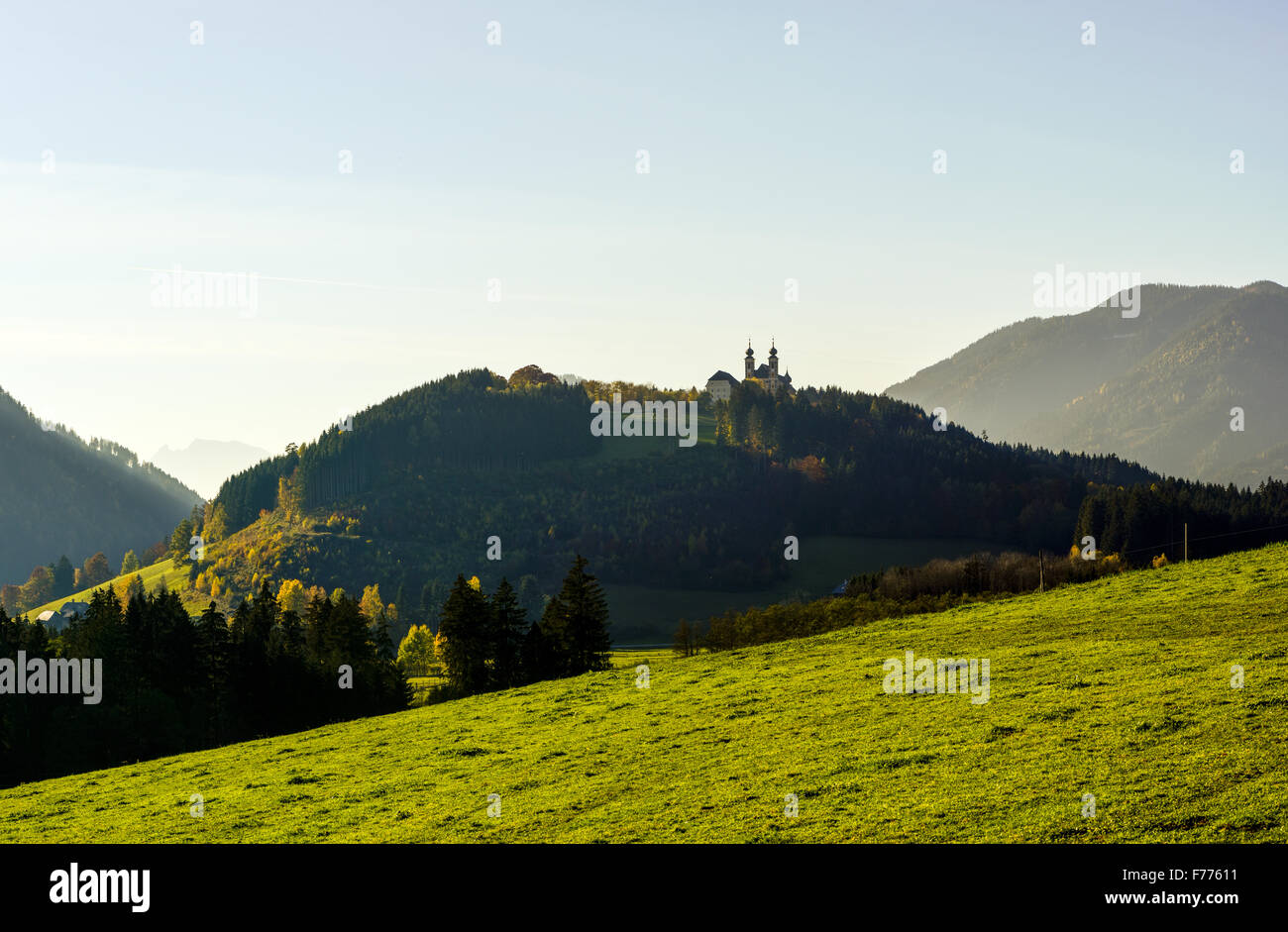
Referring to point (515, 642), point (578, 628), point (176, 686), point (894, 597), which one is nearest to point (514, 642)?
point (515, 642)

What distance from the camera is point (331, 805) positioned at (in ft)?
120

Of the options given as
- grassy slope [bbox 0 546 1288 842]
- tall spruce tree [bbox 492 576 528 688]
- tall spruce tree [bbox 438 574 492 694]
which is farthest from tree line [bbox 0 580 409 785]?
grassy slope [bbox 0 546 1288 842]

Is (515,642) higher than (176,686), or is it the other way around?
(515,642)

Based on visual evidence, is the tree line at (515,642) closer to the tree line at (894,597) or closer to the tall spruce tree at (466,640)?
the tall spruce tree at (466,640)

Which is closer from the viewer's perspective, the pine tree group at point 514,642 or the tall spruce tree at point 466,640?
the pine tree group at point 514,642

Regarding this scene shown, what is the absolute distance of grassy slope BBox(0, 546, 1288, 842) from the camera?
25.8m

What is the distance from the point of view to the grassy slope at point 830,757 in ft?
84.5

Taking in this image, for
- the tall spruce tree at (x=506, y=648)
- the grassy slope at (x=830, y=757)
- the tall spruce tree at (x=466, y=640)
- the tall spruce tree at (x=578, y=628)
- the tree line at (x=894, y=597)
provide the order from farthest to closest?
the tree line at (x=894, y=597)
the tall spruce tree at (x=578, y=628)
the tall spruce tree at (x=466, y=640)
the tall spruce tree at (x=506, y=648)
the grassy slope at (x=830, y=757)

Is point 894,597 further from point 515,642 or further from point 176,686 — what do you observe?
point 176,686

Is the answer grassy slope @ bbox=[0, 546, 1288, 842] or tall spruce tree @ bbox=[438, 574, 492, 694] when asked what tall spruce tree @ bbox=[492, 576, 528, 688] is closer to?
tall spruce tree @ bbox=[438, 574, 492, 694]

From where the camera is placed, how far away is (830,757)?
111ft

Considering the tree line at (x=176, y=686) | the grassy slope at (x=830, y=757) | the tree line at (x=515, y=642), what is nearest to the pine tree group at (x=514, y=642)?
the tree line at (x=515, y=642)
